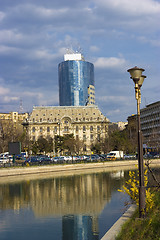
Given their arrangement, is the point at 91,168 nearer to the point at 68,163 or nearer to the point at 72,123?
the point at 68,163

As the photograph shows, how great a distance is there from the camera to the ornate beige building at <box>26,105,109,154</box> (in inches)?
5910

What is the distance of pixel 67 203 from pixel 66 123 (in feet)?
398

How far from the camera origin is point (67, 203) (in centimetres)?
2962

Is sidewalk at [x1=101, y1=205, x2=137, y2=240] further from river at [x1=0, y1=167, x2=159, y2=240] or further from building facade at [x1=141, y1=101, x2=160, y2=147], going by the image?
building facade at [x1=141, y1=101, x2=160, y2=147]

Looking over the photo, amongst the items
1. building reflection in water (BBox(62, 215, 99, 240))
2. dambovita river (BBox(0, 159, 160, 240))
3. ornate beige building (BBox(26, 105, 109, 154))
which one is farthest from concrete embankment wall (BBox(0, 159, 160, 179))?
ornate beige building (BBox(26, 105, 109, 154))

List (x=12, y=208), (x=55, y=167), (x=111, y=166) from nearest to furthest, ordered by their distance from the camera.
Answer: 1. (x=12, y=208)
2. (x=55, y=167)
3. (x=111, y=166)

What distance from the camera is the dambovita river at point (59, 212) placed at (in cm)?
2070

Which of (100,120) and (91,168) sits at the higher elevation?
(100,120)

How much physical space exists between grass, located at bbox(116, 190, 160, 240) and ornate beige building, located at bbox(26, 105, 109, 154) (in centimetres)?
13306

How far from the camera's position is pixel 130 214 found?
57.7 feet

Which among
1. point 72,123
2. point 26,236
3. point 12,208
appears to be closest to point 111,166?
point 12,208

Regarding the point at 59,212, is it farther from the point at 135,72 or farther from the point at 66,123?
the point at 66,123

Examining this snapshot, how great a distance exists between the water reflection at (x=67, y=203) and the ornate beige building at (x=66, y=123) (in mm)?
104438

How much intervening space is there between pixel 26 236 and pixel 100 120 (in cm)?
13300
